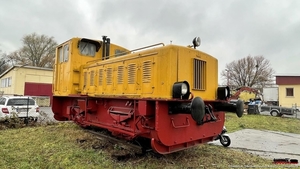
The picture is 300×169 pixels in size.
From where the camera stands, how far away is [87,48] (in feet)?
26.7

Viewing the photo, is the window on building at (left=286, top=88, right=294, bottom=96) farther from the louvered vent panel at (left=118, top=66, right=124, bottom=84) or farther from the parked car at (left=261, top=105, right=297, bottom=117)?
the louvered vent panel at (left=118, top=66, right=124, bottom=84)

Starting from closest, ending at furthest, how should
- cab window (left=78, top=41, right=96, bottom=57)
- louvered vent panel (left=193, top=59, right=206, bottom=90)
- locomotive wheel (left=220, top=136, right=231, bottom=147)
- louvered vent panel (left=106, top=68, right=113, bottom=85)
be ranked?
louvered vent panel (left=193, top=59, right=206, bottom=90) → louvered vent panel (left=106, top=68, right=113, bottom=85) → locomotive wheel (left=220, top=136, right=231, bottom=147) → cab window (left=78, top=41, right=96, bottom=57)

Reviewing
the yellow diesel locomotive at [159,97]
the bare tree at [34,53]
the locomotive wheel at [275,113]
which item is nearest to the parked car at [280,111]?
the locomotive wheel at [275,113]

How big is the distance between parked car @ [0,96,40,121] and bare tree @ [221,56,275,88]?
154ft

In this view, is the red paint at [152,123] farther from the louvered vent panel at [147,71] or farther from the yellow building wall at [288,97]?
the yellow building wall at [288,97]

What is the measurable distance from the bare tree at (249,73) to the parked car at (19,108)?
154 ft

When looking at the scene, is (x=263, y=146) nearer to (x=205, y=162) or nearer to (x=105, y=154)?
(x=205, y=162)

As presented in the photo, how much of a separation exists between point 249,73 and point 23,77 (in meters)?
49.9

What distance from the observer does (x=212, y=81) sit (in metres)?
5.79

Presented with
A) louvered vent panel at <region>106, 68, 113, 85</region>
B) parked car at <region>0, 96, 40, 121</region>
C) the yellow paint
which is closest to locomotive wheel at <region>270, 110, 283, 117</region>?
the yellow paint

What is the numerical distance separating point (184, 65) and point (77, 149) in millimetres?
3787

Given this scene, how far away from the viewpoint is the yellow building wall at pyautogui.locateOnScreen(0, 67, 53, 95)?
24.1 m

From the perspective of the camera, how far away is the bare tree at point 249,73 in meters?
52.2

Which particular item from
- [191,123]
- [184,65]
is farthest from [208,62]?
[191,123]
